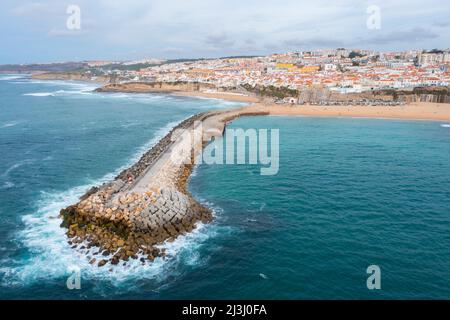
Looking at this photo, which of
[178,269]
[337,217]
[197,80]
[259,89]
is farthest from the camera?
[197,80]

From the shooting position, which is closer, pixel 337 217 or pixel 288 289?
pixel 288 289

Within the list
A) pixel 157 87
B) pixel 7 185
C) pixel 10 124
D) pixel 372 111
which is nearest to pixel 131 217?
pixel 7 185

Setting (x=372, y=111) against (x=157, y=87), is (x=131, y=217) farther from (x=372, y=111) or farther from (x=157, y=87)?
(x=157, y=87)

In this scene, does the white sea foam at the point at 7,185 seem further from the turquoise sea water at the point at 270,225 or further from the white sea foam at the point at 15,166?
the white sea foam at the point at 15,166

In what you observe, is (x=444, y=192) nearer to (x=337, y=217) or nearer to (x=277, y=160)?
(x=337, y=217)

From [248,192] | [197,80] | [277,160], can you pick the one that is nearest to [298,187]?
[248,192]

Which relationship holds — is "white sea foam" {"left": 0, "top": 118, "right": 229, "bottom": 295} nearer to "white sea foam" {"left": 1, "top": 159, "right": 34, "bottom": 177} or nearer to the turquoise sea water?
the turquoise sea water

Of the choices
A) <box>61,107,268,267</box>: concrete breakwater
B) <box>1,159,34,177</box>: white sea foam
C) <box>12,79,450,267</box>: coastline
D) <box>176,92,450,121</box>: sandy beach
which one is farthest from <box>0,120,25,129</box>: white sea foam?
<box>176,92,450,121</box>: sandy beach
